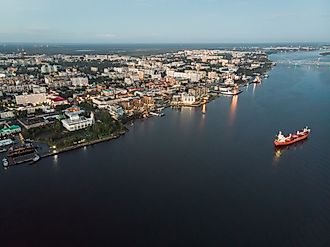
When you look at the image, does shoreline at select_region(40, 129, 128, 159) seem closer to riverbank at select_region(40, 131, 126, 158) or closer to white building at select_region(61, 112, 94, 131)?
riverbank at select_region(40, 131, 126, 158)

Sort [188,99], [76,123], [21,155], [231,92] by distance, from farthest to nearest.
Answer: [231,92], [188,99], [76,123], [21,155]

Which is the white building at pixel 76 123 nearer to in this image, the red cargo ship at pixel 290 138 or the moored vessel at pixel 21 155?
the moored vessel at pixel 21 155

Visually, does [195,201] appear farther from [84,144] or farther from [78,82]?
[78,82]

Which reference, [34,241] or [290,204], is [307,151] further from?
[34,241]

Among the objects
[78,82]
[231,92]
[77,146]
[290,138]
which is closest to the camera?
[77,146]

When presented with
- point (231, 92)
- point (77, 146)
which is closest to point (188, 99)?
point (231, 92)

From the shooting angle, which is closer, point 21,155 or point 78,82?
point 21,155

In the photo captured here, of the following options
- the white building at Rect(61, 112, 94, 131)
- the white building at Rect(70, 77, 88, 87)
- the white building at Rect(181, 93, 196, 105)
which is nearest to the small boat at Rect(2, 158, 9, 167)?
the white building at Rect(61, 112, 94, 131)

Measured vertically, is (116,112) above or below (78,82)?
below

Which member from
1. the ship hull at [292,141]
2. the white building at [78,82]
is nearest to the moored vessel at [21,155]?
the ship hull at [292,141]
